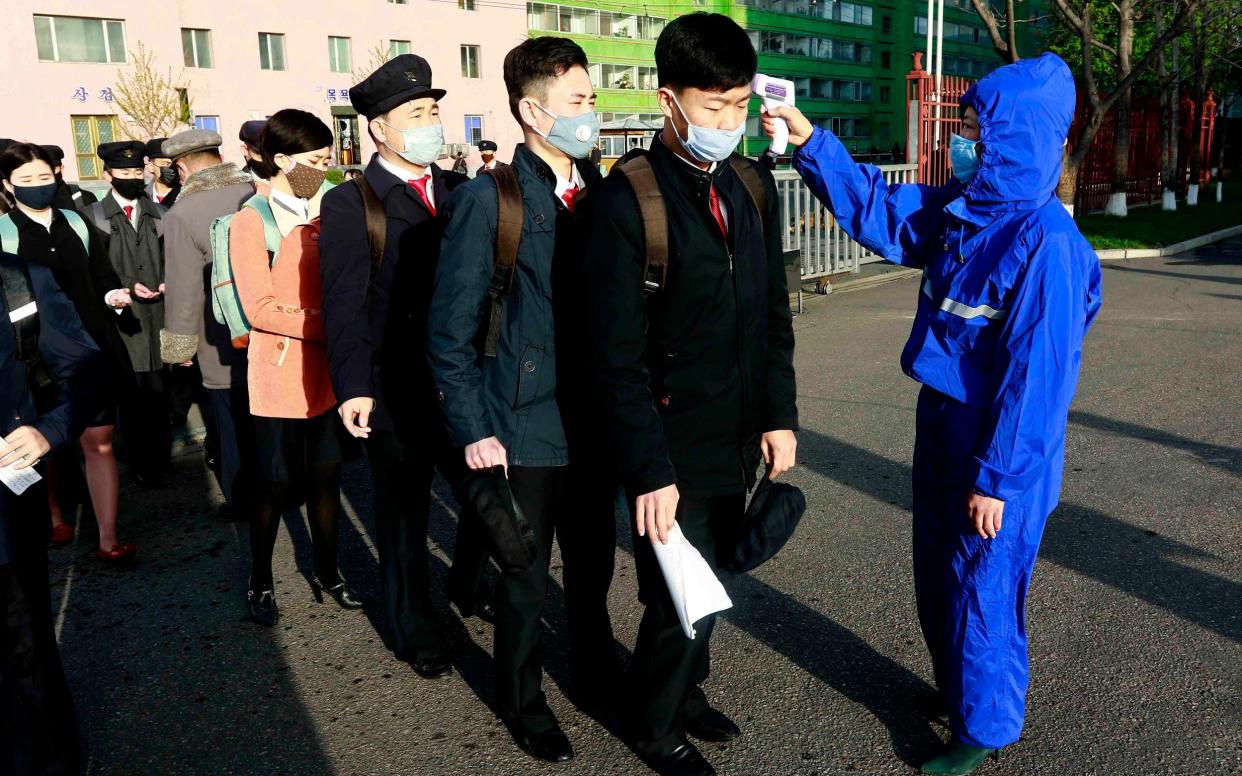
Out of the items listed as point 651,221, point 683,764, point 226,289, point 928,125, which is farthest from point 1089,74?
point 683,764

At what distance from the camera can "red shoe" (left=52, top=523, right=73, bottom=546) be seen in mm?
5238

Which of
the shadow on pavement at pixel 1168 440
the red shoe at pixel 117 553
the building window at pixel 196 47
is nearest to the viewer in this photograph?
the red shoe at pixel 117 553

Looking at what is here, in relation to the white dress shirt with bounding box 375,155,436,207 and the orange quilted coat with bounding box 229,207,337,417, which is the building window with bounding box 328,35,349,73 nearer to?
the orange quilted coat with bounding box 229,207,337,417

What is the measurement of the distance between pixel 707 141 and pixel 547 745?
1.84 m

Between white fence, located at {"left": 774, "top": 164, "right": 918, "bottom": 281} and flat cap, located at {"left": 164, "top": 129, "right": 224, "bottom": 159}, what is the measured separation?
650cm

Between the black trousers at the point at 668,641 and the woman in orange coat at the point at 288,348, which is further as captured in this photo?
the woman in orange coat at the point at 288,348

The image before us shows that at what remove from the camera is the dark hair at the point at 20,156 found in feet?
15.6

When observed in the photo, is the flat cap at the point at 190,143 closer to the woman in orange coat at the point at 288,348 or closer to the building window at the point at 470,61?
the woman in orange coat at the point at 288,348

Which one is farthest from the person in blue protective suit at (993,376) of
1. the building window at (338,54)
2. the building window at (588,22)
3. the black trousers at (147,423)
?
the building window at (588,22)

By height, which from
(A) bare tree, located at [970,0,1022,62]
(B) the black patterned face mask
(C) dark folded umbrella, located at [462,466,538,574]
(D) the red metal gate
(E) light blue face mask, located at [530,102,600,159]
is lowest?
(C) dark folded umbrella, located at [462,466,538,574]

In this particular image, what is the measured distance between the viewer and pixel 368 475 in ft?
20.2

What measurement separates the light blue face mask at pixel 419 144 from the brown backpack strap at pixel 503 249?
77 centimetres

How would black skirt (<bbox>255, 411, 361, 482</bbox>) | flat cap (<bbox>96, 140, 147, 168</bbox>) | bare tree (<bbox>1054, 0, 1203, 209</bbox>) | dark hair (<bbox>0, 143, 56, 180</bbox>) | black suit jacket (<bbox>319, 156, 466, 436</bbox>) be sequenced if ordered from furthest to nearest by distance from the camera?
bare tree (<bbox>1054, 0, 1203, 209</bbox>) < flat cap (<bbox>96, 140, 147, 168</bbox>) < dark hair (<bbox>0, 143, 56, 180</bbox>) < black skirt (<bbox>255, 411, 361, 482</bbox>) < black suit jacket (<bbox>319, 156, 466, 436</bbox>)

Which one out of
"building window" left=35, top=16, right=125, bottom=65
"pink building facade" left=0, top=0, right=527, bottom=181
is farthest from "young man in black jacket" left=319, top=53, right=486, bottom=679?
"building window" left=35, top=16, right=125, bottom=65
